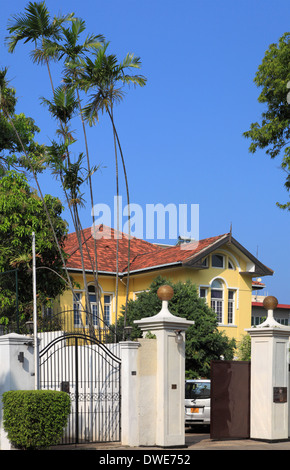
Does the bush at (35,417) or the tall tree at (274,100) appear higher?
the tall tree at (274,100)

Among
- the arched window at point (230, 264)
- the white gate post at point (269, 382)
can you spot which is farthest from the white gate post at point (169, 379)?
the arched window at point (230, 264)

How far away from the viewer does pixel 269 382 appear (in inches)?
660

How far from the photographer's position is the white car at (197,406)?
66.3 ft

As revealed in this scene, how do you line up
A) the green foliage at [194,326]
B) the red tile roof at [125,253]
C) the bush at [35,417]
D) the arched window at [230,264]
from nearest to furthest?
the bush at [35,417], the green foliage at [194,326], the red tile roof at [125,253], the arched window at [230,264]

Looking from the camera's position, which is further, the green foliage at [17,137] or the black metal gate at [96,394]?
the green foliage at [17,137]

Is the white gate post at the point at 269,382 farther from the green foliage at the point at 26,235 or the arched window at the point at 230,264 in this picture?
the arched window at the point at 230,264

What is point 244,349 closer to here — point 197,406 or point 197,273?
point 197,273

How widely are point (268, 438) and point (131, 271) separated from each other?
17676mm

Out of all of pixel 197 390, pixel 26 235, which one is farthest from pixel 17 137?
pixel 197 390

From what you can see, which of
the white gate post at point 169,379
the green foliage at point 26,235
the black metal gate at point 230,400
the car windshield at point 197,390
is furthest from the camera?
the green foliage at point 26,235

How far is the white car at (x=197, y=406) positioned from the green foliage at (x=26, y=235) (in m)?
6.93

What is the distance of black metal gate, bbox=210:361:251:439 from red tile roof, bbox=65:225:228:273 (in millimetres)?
13631

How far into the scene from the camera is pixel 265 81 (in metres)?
24.2

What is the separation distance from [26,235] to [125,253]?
444 inches
